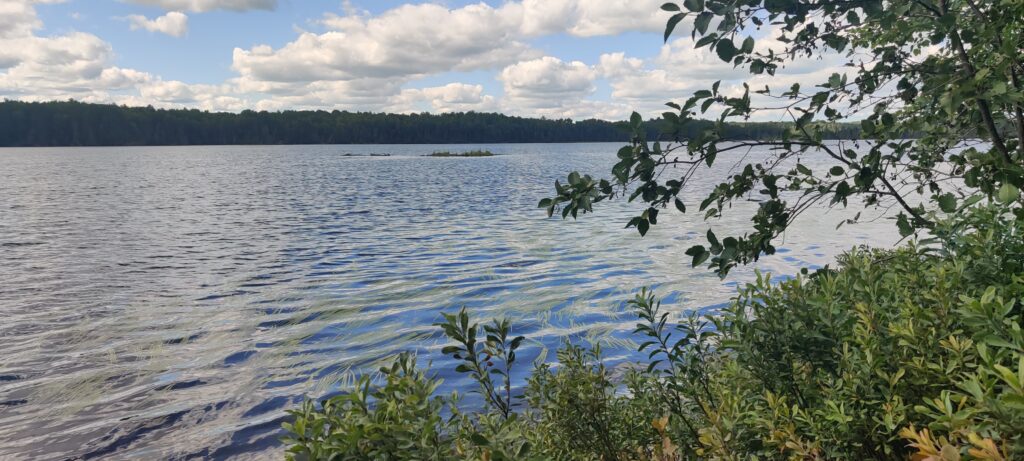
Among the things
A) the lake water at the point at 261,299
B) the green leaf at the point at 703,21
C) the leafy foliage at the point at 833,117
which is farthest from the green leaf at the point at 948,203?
the lake water at the point at 261,299

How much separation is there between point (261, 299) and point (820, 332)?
12965 mm

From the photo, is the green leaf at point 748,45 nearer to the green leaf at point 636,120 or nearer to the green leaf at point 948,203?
the green leaf at point 636,120

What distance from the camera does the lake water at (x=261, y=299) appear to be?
28.0 ft

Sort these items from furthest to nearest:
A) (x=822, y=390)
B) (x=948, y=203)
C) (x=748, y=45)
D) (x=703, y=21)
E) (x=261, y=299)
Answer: (x=261, y=299) < (x=748, y=45) < (x=948, y=203) < (x=822, y=390) < (x=703, y=21)

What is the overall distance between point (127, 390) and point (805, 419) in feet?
31.2

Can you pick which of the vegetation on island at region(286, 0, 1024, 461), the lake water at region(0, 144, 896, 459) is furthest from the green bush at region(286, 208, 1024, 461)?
the lake water at region(0, 144, 896, 459)

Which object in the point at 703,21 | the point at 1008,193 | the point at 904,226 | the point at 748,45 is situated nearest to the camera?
the point at 1008,193

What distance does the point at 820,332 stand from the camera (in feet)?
13.0

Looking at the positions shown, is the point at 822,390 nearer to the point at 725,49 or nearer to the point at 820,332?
the point at 820,332

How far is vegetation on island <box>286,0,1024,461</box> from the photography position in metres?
2.81

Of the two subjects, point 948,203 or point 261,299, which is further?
point 261,299

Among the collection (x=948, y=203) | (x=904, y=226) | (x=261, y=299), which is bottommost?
(x=261, y=299)

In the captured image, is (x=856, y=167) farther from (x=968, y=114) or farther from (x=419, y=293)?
(x=419, y=293)

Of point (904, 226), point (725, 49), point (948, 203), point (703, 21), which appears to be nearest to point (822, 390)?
point (948, 203)
